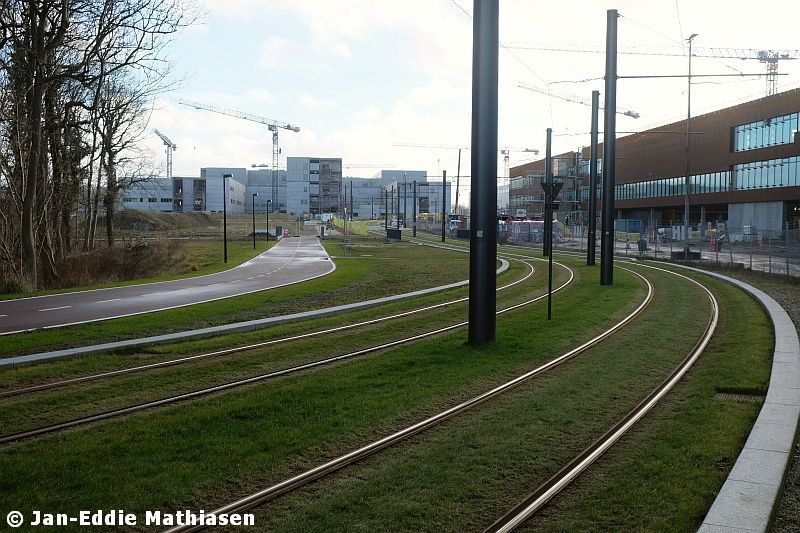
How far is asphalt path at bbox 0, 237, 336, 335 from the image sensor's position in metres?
17.7

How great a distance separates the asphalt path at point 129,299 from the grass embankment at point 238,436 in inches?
350

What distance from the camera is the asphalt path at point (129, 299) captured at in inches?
698

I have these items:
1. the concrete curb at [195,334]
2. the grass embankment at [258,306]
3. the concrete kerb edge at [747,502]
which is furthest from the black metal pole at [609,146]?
the concrete kerb edge at [747,502]

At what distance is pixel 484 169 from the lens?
1286cm

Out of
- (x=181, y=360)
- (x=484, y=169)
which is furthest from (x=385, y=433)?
(x=484, y=169)

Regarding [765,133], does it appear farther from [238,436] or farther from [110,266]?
[238,436]

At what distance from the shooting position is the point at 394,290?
25.8m

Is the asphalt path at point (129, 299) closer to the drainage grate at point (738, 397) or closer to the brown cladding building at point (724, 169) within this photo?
the drainage grate at point (738, 397)

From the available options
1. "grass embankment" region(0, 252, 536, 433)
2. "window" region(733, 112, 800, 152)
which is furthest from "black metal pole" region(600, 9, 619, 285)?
"window" region(733, 112, 800, 152)

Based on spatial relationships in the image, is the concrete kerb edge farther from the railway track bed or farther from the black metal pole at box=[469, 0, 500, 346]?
the black metal pole at box=[469, 0, 500, 346]

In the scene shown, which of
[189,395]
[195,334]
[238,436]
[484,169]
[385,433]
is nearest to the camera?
[238,436]

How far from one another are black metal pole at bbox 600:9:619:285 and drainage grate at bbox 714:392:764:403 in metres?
15.4

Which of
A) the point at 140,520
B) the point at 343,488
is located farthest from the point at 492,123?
the point at 140,520

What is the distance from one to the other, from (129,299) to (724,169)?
224 ft
